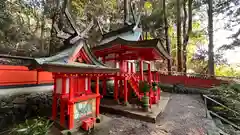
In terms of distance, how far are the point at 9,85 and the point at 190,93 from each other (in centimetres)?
1202

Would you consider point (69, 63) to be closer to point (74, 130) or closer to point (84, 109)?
point (84, 109)

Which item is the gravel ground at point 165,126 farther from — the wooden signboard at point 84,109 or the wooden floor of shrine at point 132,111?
the wooden signboard at point 84,109

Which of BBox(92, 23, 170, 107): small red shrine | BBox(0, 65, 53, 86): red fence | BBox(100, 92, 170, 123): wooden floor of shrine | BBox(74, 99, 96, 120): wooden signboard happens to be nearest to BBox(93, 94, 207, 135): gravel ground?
BBox(100, 92, 170, 123): wooden floor of shrine

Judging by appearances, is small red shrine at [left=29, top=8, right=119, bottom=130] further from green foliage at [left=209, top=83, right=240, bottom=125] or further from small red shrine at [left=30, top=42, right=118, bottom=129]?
green foliage at [left=209, top=83, right=240, bottom=125]

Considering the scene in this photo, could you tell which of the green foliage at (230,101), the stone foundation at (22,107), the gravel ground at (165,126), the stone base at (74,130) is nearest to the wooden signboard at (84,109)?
the stone base at (74,130)

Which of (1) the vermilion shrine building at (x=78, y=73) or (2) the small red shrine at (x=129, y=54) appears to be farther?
(2) the small red shrine at (x=129, y=54)

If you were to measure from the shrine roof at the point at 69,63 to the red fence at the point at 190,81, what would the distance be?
29.7 ft

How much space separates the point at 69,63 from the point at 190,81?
10.8 meters

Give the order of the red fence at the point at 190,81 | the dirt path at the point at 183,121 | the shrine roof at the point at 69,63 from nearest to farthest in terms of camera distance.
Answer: the shrine roof at the point at 69,63, the dirt path at the point at 183,121, the red fence at the point at 190,81

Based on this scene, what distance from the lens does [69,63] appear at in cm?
440

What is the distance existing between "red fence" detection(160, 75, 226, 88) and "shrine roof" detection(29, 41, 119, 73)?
9068 mm

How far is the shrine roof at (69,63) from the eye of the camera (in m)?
3.67

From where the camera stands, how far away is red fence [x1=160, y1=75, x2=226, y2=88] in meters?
11.1

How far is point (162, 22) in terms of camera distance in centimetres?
1453
